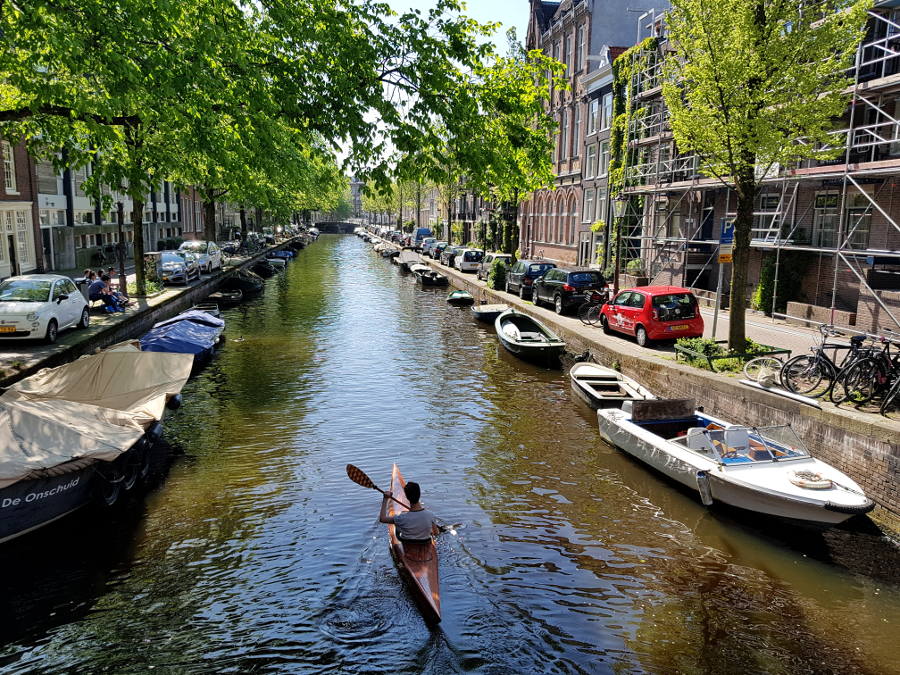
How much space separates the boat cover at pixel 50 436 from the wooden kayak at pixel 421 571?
14.9 feet

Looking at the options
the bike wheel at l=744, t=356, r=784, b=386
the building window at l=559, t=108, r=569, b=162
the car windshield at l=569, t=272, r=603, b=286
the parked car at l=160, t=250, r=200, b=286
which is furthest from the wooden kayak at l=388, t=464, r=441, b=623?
the building window at l=559, t=108, r=569, b=162

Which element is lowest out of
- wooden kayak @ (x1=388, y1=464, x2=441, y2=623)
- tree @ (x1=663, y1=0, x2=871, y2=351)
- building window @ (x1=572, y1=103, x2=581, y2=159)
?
wooden kayak @ (x1=388, y1=464, x2=441, y2=623)

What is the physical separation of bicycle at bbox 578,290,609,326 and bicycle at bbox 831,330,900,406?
39.3ft

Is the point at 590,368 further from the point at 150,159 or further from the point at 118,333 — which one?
the point at 118,333

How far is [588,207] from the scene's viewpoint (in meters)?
40.7

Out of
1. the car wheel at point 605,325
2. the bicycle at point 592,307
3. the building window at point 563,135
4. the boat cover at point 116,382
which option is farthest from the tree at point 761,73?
the building window at point 563,135

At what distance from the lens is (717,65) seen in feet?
46.8

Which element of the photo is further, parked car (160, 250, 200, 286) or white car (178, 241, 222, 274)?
white car (178, 241, 222, 274)

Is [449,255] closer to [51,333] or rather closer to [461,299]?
[461,299]

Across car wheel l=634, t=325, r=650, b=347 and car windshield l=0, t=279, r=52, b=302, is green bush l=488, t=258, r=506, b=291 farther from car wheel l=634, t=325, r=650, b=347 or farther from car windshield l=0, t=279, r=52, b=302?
car windshield l=0, t=279, r=52, b=302

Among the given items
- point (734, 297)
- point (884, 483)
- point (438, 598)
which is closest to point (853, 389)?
point (884, 483)

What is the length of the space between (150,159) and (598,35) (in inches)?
1431

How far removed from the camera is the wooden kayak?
7812mm

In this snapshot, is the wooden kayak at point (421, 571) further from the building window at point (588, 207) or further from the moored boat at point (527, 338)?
the building window at point (588, 207)
